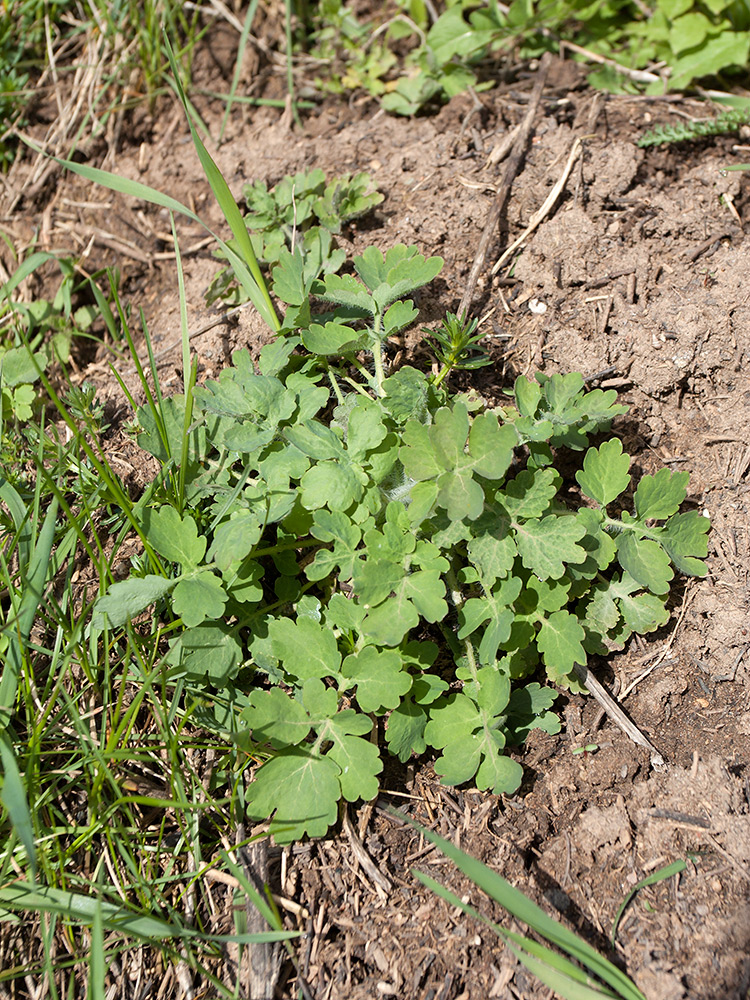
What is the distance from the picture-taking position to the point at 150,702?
226 cm

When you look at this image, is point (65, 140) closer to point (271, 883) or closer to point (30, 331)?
point (30, 331)

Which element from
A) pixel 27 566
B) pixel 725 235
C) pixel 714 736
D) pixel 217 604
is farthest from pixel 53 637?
pixel 725 235

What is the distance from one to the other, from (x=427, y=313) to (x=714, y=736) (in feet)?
5.46

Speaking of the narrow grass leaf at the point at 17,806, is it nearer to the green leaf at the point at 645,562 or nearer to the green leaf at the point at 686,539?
the green leaf at the point at 645,562

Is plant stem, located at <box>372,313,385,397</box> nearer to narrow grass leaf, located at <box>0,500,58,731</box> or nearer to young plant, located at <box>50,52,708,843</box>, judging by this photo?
young plant, located at <box>50,52,708,843</box>

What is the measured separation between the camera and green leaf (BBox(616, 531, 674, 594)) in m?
2.15

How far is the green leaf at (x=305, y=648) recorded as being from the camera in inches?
83.1

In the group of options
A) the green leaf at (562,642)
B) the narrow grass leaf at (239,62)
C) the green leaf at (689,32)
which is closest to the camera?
the green leaf at (562,642)

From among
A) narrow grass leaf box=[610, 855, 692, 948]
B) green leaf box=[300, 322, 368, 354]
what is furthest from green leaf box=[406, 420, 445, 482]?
narrow grass leaf box=[610, 855, 692, 948]

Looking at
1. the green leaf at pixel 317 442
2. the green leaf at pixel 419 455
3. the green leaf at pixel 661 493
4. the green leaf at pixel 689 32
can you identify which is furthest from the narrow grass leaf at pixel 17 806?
the green leaf at pixel 689 32

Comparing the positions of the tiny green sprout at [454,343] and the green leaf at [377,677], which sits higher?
the tiny green sprout at [454,343]

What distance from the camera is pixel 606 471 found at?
2238mm

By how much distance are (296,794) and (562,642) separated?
83cm

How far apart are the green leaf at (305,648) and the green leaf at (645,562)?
2.83 ft
